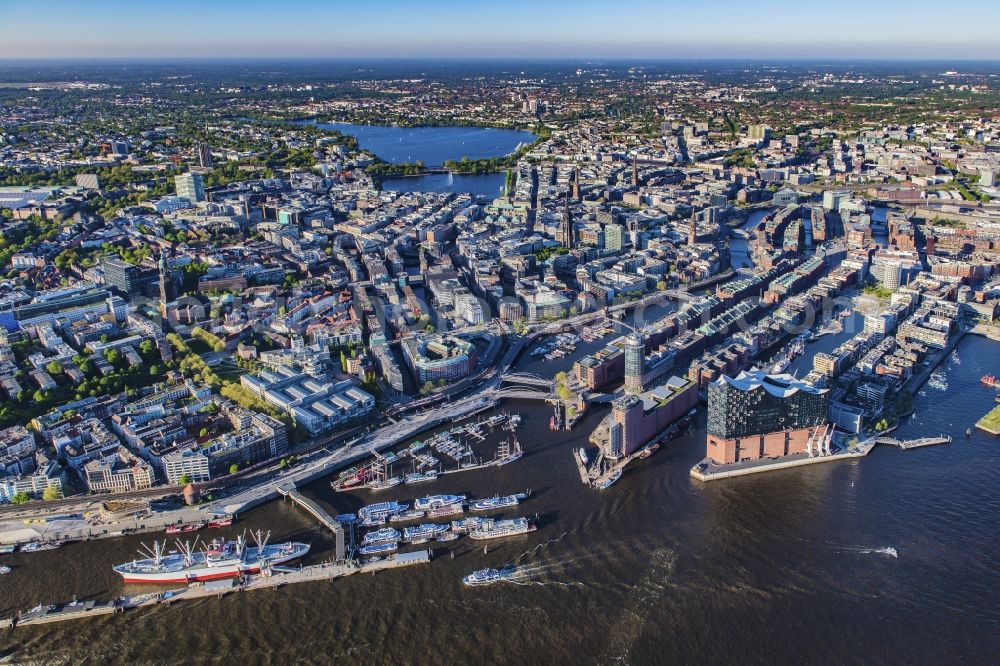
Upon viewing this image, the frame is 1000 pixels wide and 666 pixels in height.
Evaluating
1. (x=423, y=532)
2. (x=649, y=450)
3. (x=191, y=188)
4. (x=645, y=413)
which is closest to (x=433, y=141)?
(x=191, y=188)

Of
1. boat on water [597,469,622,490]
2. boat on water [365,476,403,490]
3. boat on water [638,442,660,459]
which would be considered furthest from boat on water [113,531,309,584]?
boat on water [638,442,660,459]

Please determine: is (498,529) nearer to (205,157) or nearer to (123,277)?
(123,277)

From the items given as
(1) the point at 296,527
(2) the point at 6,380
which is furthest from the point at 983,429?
(2) the point at 6,380

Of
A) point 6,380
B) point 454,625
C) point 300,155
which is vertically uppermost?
point 300,155

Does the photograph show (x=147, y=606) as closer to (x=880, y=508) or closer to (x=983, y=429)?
(x=880, y=508)

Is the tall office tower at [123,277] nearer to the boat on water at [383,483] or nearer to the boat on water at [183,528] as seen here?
the boat on water at [183,528]

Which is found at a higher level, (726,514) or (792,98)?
(792,98)

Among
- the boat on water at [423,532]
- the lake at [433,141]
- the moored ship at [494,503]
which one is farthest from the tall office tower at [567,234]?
the lake at [433,141]

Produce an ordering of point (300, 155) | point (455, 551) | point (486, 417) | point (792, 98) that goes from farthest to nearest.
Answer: point (792, 98) < point (300, 155) < point (486, 417) < point (455, 551)
